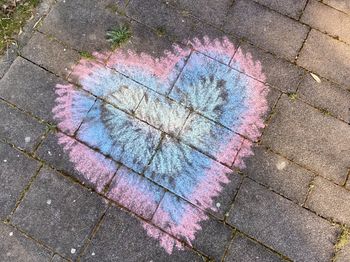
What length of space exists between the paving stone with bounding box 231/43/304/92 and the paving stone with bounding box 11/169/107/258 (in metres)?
1.94

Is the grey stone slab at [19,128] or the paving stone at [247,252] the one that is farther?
the grey stone slab at [19,128]

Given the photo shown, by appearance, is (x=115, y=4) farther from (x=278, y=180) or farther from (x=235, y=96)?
(x=278, y=180)

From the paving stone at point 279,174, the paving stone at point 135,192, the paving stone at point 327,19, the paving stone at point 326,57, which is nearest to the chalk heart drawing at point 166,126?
the paving stone at point 135,192

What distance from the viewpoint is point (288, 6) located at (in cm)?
430

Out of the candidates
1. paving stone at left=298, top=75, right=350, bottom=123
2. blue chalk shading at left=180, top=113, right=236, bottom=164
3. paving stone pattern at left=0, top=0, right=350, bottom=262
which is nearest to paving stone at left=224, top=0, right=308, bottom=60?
paving stone pattern at left=0, top=0, right=350, bottom=262

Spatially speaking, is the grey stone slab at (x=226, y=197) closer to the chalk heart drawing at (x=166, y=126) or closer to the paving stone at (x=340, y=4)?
the chalk heart drawing at (x=166, y=126)

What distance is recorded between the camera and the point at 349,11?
430cm

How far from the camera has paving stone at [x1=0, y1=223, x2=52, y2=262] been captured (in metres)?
3.50

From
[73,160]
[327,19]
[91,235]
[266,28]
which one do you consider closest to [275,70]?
[266,28]

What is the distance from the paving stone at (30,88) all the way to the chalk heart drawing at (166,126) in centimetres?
11

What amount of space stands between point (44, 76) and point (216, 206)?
2.06 m

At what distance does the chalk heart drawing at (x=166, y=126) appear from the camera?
3.65 m

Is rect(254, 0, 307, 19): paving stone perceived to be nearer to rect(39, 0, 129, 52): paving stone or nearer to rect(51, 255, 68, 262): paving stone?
rect(39, 0, 129, 52): paving stone

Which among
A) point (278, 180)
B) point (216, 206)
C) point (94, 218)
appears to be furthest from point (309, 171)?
point (94, 218)
